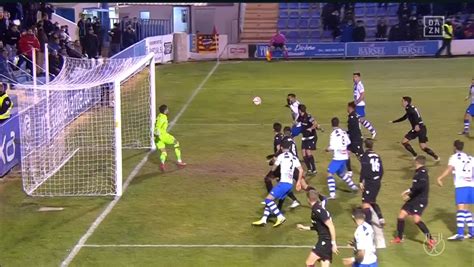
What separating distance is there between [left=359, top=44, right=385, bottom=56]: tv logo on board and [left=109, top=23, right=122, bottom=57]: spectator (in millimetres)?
16598

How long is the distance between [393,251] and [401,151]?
8599mm

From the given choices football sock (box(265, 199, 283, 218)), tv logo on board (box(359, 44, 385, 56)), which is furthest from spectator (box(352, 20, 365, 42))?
football sock (box(265, 199, 283, 218))

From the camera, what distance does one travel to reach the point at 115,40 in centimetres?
4047

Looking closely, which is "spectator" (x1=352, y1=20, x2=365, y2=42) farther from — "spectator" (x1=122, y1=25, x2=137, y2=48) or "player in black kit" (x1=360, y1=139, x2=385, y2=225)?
"player in black kit" (x1=360, y1=139, x2=385, y2=225)

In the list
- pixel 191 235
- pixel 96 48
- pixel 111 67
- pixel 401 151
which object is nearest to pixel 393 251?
pixel 191 235

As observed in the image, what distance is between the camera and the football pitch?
12.8 metres

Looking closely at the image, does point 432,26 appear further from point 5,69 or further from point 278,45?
point 5,69

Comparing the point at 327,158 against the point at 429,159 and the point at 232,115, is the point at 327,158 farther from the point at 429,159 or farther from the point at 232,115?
the point at 232,115

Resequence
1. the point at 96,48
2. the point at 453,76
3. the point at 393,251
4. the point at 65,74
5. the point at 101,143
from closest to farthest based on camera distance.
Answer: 1. the point at 393,251
2. the point at 101,143
3. the point at 65,74
4. the point at 96,48
5. the point at 453,76

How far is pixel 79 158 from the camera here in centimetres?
2052

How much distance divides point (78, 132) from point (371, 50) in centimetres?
2927

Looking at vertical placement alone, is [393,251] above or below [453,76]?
below

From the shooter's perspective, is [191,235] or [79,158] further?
[79,158]

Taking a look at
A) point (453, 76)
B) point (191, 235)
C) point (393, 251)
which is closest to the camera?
point (393, 251)
